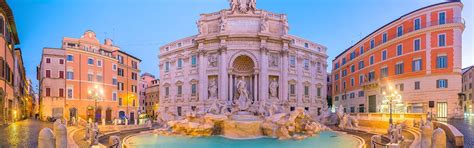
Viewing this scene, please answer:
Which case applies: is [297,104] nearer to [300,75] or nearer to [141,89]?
[300,75]

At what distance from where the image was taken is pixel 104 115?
38.3 metres

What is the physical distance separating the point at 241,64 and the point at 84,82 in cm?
2054

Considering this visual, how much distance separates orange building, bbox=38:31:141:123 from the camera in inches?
1344

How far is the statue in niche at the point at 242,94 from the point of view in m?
28.6

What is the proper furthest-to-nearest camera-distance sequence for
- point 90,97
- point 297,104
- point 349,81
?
1. point 349,81
2. point 90,97
3. point 297,104

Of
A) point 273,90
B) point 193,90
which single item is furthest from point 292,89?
point 193,90

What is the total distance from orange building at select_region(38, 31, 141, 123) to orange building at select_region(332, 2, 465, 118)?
33.2 metres

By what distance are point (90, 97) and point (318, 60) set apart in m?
30.9

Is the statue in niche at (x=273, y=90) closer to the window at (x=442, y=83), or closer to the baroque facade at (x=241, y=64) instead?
the baroque facade at (x=241, y=64)

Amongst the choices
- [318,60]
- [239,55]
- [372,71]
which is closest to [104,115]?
[239,55]

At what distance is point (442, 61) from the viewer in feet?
91.4

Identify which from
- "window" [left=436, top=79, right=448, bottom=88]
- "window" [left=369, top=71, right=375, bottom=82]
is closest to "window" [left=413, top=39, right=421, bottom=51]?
"window" [left=436, top=79, right=448, bottom=88]

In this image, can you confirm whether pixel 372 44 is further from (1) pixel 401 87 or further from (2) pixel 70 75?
(2) pixel 70 75

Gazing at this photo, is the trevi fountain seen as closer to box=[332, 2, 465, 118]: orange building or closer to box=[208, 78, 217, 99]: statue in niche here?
box=[208, 78, 217, 99]: statue in niche
